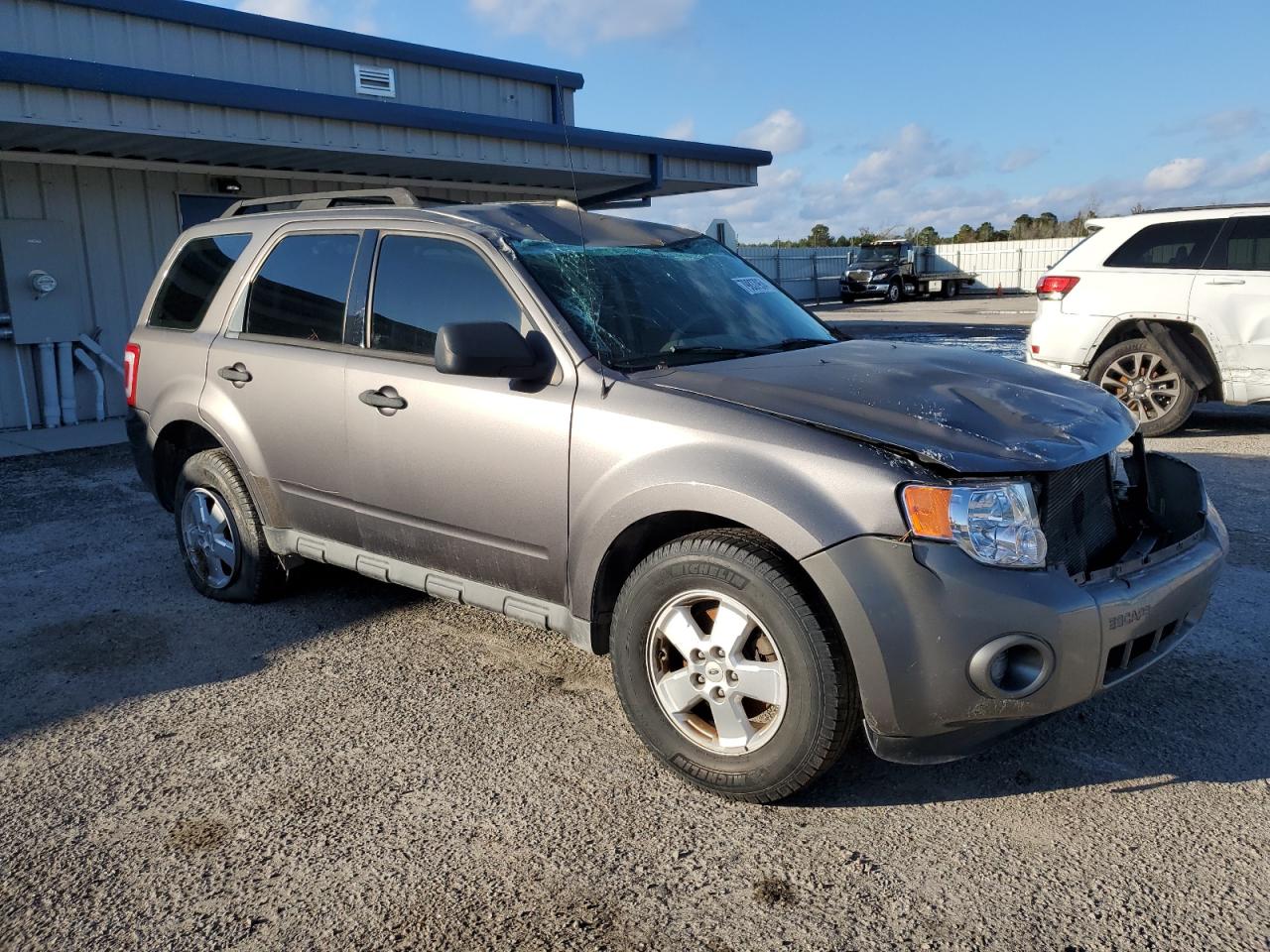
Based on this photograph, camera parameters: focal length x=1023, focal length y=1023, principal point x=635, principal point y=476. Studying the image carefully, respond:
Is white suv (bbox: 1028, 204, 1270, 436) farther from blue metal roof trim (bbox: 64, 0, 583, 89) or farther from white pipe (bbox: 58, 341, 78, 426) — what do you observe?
white pipe (bbox: 58, 341, 78, 426)

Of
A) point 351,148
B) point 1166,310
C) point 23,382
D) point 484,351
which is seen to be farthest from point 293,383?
point 23,382

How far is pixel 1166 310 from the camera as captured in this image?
8203 mm

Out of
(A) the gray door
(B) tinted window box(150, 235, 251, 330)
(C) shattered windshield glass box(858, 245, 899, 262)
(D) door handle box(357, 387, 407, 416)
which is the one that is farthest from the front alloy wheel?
(C) shattered windshield glass box(858, 245, 899, 262)

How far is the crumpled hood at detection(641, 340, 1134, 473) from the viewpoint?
2930 millimetres

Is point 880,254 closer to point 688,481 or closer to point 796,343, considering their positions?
point 796,343

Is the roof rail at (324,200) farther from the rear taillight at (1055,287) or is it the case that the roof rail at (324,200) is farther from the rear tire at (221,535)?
the rear taillight at (1055,287)

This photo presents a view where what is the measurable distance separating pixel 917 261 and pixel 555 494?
130ft

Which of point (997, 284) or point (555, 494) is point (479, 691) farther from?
point (997, 284)

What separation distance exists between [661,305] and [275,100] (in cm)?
781

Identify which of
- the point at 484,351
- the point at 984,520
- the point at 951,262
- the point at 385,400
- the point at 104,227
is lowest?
the point at 984,520

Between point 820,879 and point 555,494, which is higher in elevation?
Result: point 555,494

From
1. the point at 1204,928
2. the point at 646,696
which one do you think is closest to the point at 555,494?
the point at 646,696

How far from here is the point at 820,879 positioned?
9.04ft

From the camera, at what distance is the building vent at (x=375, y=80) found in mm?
14367
